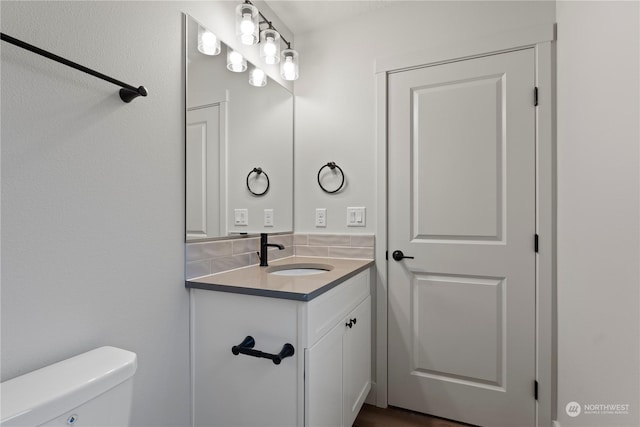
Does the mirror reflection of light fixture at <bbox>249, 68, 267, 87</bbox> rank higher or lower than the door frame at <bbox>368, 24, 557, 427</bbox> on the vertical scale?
higher

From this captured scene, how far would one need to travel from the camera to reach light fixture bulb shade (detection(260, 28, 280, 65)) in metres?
1.67

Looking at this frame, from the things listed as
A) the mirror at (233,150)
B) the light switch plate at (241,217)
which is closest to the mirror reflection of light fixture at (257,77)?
the mirror at (233,150)

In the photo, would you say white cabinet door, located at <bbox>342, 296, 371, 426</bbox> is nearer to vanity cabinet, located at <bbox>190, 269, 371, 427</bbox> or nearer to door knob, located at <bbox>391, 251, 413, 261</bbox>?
vanity cabinet, located at <bbox>190, 269, 371, 427</bbox>

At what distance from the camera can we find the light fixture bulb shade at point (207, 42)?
140cm

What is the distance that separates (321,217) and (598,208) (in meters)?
1.37

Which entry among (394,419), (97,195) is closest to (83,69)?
(97,195)

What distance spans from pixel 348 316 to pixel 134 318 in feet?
2.97

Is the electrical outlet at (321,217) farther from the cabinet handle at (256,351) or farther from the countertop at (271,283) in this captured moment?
the cabinet handle at (256,351)

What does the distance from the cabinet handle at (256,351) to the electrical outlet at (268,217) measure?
808mm

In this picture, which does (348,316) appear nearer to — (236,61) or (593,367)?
(593,367)

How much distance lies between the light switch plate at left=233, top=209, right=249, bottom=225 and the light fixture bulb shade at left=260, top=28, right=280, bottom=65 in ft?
2.73

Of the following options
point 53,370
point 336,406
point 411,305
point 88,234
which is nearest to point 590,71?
point 411,305

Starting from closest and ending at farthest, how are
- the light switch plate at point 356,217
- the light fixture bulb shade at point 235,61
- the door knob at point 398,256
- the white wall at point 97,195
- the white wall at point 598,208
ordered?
the white wall at point 97,195 < the white wall at point 598,208 < the light fixture bulb shade at point 235,61 < the door knob at point 398,256 < the light switch plate at point 356,217

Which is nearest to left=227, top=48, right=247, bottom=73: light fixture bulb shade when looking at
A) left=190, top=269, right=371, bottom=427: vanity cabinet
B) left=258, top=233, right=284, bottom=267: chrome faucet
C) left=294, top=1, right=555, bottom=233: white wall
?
left=294, top=1, right=555, bottom=233: white wall
